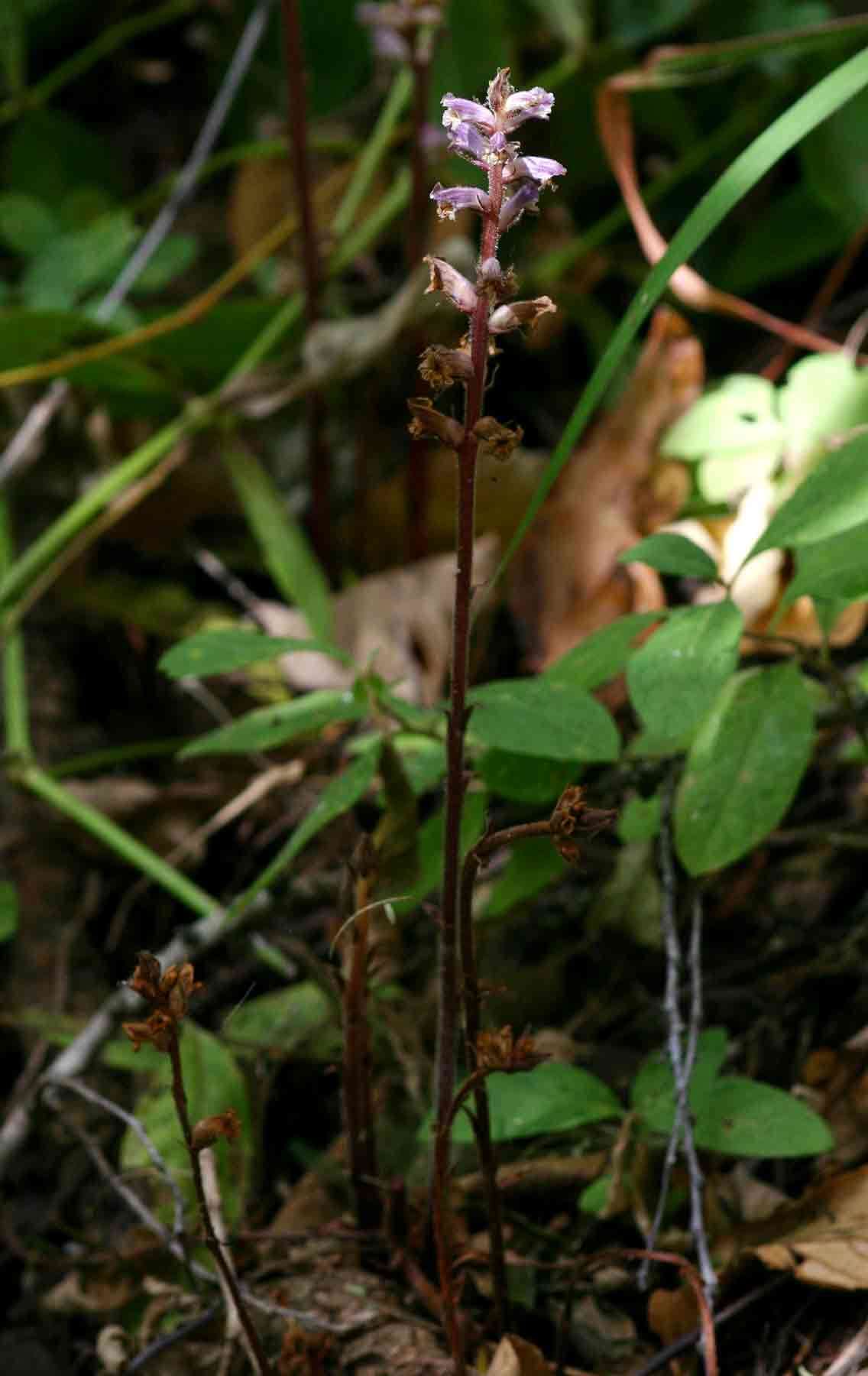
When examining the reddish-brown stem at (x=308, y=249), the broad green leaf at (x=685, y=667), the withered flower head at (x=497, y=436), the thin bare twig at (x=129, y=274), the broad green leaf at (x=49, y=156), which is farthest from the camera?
the broad green leaf at (x=49, y=156)

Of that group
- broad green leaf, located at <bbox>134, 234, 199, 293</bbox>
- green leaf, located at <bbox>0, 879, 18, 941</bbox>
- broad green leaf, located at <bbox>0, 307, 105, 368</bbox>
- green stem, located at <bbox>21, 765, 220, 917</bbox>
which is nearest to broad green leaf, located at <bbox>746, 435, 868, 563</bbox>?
green stem, located at <bbox>21, 765, 220, 917</bbox>

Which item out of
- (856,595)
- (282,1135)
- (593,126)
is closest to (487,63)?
(593,126)

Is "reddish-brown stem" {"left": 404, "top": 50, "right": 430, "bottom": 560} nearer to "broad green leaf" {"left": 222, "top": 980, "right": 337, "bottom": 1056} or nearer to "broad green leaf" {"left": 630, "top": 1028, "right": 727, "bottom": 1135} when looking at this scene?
"broad green leaf" {"left": 222, "top": 980, "right": 337, "bottom": 1056}

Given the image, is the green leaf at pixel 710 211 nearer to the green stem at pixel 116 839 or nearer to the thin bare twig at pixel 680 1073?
the thin bare twig at pixel 680 1073

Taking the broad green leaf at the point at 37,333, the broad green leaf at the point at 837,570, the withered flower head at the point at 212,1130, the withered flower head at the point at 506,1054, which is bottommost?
the withered flower head at the point at 212,1130

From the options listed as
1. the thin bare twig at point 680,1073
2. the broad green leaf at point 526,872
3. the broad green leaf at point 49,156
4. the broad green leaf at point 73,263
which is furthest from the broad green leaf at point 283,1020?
the broad green leaf at point 49,156

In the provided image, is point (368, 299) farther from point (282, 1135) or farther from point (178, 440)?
point (282, 1135)

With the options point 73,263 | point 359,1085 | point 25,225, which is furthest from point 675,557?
point 25,225
